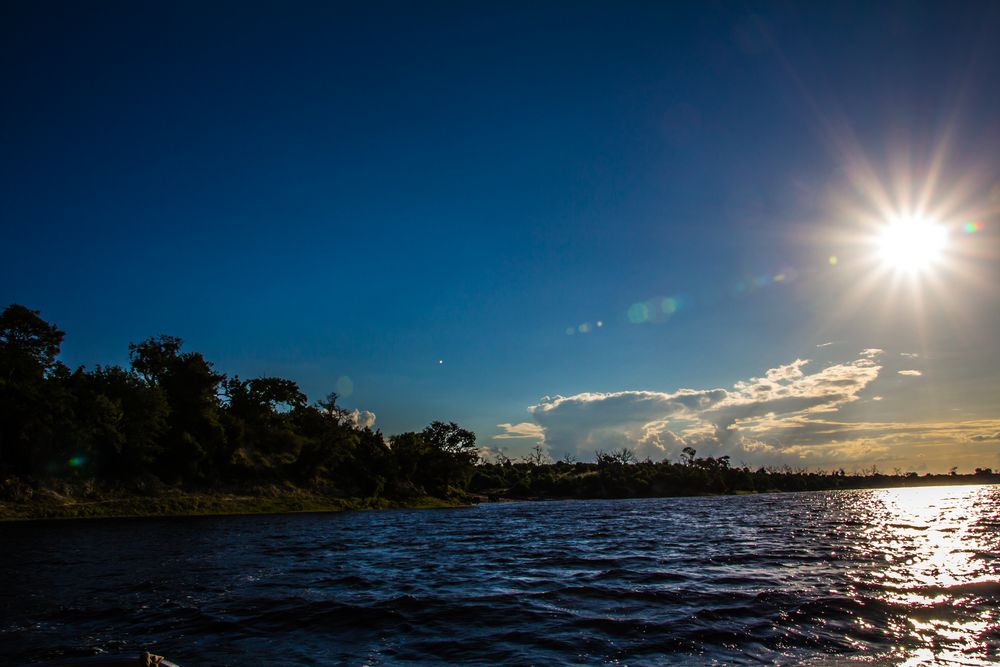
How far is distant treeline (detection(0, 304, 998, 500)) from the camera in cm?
5953

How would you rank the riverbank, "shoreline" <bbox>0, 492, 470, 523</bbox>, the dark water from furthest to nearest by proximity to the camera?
the riverbank, "shoreline" <bbox>0, 492, 470, 523</bbox>, the dark water

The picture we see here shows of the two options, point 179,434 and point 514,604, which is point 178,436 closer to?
point 179,434

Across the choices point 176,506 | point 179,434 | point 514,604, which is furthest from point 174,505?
point 514,604

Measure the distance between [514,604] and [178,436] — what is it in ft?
259

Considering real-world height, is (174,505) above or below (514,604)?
below

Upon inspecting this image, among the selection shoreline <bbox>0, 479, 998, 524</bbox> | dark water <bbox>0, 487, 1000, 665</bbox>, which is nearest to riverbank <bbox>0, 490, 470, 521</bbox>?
shoreline <bbox>0, 479, 998, 524</bbox>

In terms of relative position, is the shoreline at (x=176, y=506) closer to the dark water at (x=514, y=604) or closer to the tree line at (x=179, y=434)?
the tree line at (x=179, y=434)

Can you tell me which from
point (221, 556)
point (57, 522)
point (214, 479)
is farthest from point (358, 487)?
point (221, 556)

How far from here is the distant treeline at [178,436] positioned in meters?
59.5

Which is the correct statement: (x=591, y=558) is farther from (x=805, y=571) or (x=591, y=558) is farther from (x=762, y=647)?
(x=762, y=647)

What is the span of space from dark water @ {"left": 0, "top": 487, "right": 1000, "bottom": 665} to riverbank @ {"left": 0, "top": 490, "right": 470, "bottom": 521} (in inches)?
1254

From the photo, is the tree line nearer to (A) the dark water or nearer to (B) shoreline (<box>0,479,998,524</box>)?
(B) shoreline (<box>0,479,998,524</box>)

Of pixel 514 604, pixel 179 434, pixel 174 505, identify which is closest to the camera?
pixel 514 604

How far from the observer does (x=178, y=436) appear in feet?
256
